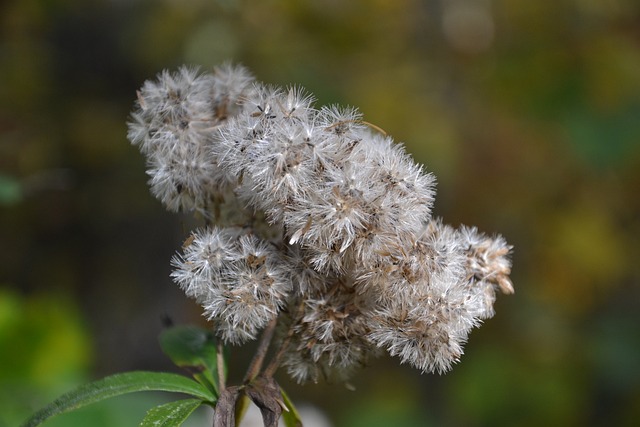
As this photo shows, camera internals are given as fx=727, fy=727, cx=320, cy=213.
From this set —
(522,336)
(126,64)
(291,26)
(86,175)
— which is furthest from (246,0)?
(522,336)

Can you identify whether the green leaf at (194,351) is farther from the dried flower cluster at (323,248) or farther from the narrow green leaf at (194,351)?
the dried flower cluster at (323,248)

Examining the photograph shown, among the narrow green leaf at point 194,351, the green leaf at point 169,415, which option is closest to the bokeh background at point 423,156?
the narrow green leaf at point 194,351

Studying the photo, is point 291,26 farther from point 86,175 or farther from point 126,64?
point 86,175

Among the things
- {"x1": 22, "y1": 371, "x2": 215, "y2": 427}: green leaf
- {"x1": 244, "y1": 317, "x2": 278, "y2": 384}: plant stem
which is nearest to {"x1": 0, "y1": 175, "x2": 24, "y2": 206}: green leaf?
{"x1": 22, "y1": 371, "x2": 215, "y2": 427}: green leaf

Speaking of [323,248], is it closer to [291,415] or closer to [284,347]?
[284,347]

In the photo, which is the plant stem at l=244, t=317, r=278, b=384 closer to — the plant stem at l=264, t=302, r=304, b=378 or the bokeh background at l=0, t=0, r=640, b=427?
the plant stem at l=264, t=302, r=304, b=378

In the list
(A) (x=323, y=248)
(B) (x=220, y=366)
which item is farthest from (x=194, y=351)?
(A) (x=323, y=248)
